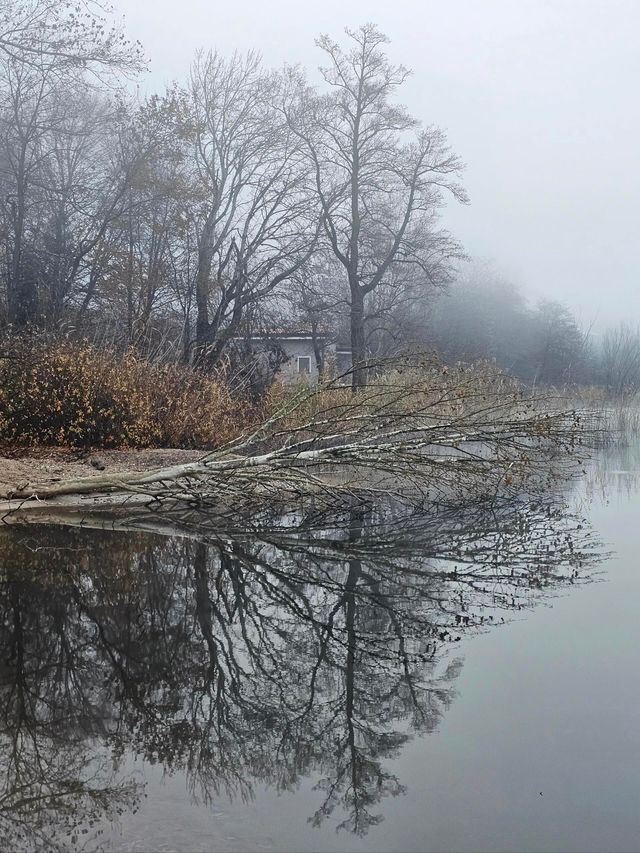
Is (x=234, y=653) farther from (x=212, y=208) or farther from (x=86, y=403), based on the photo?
(x=212, y=208)

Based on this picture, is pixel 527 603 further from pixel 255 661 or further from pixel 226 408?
pixel 226 408

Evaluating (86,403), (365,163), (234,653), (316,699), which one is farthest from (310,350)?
(316,699)

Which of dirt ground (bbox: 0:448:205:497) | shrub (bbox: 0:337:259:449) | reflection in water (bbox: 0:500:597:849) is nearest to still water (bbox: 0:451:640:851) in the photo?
reflection in water (bbox: 0:500:597:849)

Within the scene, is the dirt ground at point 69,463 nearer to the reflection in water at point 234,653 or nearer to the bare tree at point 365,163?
the reflection in water at point 234,653

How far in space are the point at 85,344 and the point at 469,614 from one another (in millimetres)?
11463

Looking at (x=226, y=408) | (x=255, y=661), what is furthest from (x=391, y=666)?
(x=226, y=408)

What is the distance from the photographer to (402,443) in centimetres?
1043

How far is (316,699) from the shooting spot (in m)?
4.89

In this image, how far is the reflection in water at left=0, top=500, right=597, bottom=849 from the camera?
4.00 metres

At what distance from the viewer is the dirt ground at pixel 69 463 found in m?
11.5

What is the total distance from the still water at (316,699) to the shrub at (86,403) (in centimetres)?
595

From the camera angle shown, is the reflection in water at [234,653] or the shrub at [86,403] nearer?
the reflection in water at [234,653]

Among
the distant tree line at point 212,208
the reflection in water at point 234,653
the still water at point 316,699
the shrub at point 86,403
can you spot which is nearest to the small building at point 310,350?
the distant tree line at point 212,208

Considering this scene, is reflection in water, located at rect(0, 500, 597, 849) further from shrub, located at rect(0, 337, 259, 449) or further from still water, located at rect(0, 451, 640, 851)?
shrub, located at rect(0, 337, 259, 449)
